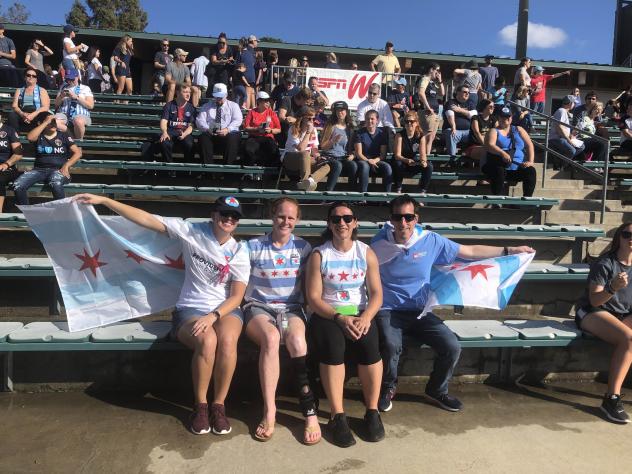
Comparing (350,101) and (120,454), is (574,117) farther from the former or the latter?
(120,454)

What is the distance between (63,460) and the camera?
8.80 ft

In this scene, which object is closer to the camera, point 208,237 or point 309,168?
point 208,237

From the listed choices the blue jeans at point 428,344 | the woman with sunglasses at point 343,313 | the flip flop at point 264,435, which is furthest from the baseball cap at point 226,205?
the flip flop at point 264,435

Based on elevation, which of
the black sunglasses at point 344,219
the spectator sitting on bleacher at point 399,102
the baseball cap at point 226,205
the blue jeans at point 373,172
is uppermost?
the spectator sitting on bleacher at point 399,102

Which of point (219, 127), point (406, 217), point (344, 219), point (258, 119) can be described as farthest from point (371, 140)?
point (344, 219)

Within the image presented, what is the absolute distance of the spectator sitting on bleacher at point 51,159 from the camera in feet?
18.9

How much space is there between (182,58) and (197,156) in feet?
13.5

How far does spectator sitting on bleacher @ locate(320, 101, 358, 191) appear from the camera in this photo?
6914 mm

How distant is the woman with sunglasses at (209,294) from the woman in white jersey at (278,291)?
104mm

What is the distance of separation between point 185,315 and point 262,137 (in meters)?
4.65

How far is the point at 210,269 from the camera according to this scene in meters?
3.40

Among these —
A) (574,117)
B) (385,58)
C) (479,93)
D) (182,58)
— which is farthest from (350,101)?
(574,117)

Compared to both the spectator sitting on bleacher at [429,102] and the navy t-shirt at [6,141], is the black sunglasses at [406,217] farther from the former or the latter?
the navy t-shirt at [6,141]

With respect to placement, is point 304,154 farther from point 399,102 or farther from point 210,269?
point 399,102
